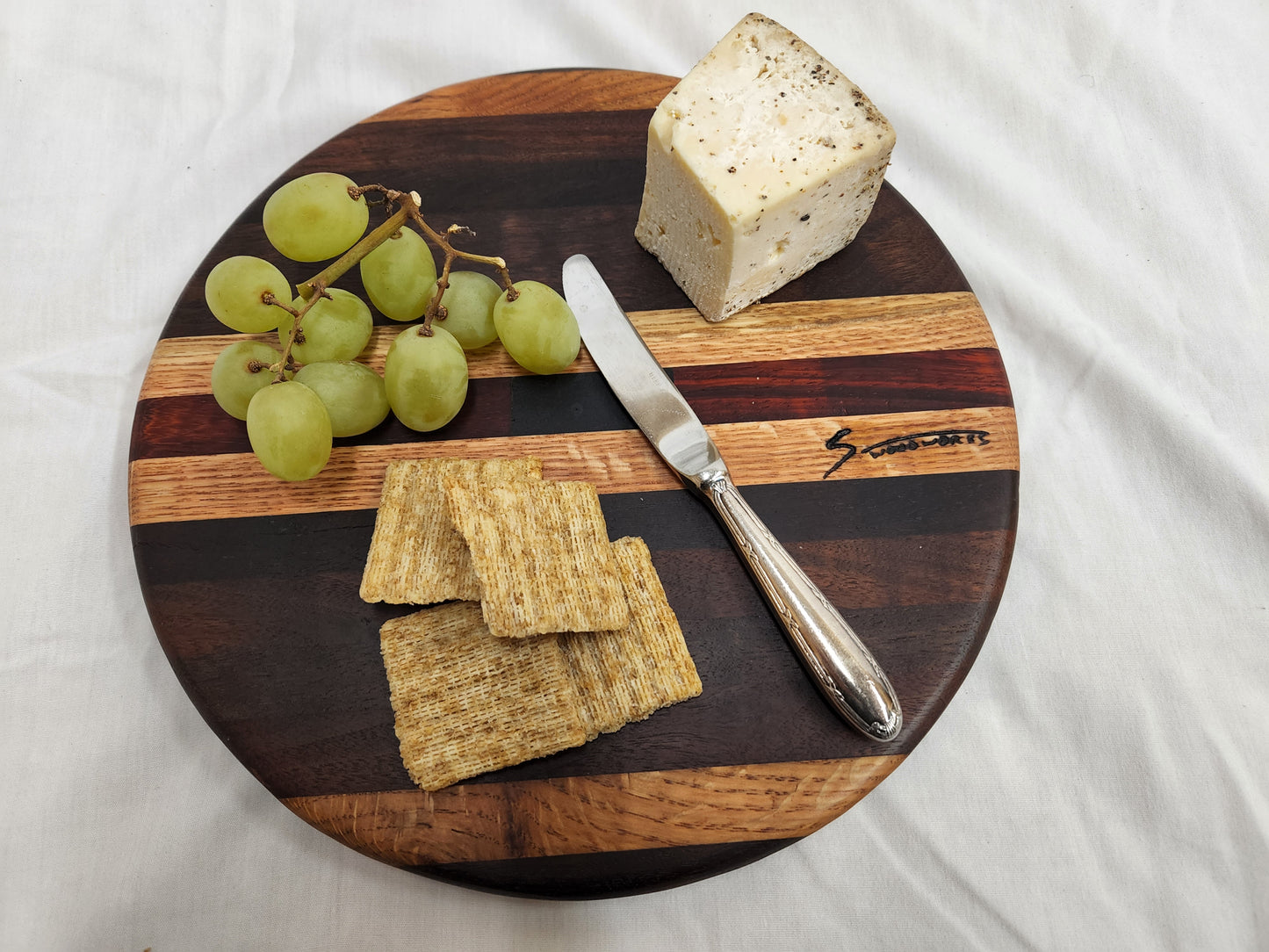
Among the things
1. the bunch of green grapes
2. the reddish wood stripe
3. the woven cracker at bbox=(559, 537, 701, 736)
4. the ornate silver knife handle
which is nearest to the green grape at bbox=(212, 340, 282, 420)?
the bunch of green grapes

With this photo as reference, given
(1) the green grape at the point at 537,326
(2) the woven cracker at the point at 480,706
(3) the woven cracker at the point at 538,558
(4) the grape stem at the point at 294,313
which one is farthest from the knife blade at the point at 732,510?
(4) the grape stem at the point at 294,313

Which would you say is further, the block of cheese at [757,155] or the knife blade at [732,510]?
the block of cheese at [757,155]

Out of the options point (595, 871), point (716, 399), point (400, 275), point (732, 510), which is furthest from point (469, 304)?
point (595, 871)

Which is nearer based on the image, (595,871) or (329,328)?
(595,871)

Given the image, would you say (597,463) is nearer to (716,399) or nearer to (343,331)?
(716,399)

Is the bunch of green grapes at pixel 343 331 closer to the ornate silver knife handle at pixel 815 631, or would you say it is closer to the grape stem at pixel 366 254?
the grape stem at pixel 366 254
